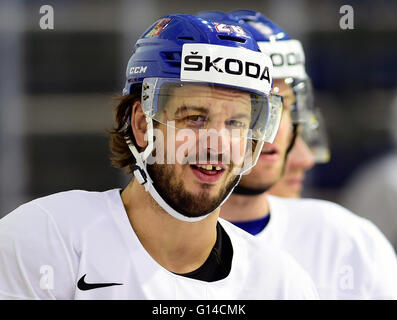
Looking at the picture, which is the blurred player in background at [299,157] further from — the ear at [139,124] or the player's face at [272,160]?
the ear at [139,124]

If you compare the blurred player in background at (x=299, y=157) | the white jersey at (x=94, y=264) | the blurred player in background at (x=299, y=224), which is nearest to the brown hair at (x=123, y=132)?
the white jersey at (x=94, y=264)

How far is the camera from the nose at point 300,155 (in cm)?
412

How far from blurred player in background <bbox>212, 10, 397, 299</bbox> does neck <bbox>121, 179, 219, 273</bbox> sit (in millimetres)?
559

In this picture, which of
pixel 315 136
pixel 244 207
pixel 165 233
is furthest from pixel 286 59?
pixel 165 233

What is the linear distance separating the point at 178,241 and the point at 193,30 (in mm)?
631

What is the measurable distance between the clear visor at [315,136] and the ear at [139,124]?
4.17 feet

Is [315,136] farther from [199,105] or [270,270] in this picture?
[199,105]

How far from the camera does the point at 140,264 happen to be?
8.23 ft

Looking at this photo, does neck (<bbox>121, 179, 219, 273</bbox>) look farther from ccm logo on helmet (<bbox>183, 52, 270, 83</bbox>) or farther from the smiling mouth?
ccm logo on helmet (<bbox>183, 52, 270, 83</bbox>)

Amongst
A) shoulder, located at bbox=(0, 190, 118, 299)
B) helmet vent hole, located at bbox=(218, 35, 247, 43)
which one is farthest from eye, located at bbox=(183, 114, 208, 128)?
shoulder, located at bbox=(0, 190, 118, 299)

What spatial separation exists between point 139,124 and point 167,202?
272 mm

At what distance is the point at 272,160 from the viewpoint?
130 inches

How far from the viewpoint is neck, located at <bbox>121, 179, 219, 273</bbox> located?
2.57 metres

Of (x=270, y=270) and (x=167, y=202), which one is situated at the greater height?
(x=167, y=202)
